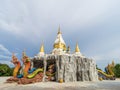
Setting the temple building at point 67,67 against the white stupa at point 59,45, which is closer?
the temple building at point 67,67

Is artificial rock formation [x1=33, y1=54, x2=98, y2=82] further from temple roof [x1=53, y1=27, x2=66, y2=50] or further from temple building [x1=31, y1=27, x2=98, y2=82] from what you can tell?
temple roof [x1=53, y1=27, x2=66, y2=50]

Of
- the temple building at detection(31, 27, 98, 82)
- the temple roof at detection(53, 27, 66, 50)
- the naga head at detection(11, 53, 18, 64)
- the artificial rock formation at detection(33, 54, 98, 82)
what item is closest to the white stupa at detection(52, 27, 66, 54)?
the temple roof at detection(53, 27, 66, 50)

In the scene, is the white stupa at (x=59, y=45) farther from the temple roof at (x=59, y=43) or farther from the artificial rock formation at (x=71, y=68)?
the artificial rock formation at (x=71, y=68)

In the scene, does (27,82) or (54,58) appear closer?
(27,82)

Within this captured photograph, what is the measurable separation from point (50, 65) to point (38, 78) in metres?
2.77

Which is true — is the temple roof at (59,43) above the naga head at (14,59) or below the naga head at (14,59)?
above

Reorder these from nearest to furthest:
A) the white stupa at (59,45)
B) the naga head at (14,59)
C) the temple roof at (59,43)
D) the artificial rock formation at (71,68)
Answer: the artificial rock formation at (71,68) → the naga head at (14,59) → the white stupa at (59,45) → the temple roof at (59,43)

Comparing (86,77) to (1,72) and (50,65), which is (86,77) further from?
(1,72)

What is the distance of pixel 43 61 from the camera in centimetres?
1526

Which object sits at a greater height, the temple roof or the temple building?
the temple roof

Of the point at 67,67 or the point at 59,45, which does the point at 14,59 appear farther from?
the point at 59,45

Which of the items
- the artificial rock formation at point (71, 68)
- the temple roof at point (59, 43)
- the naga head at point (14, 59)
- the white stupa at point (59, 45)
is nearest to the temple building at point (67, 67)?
the artificial rock formation at point (71, 68)

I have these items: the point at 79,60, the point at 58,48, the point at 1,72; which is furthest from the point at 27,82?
the point at 1,72

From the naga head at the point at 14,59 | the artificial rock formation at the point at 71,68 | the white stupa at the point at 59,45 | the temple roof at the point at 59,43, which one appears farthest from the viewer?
the temple roof at the point at 59,43
